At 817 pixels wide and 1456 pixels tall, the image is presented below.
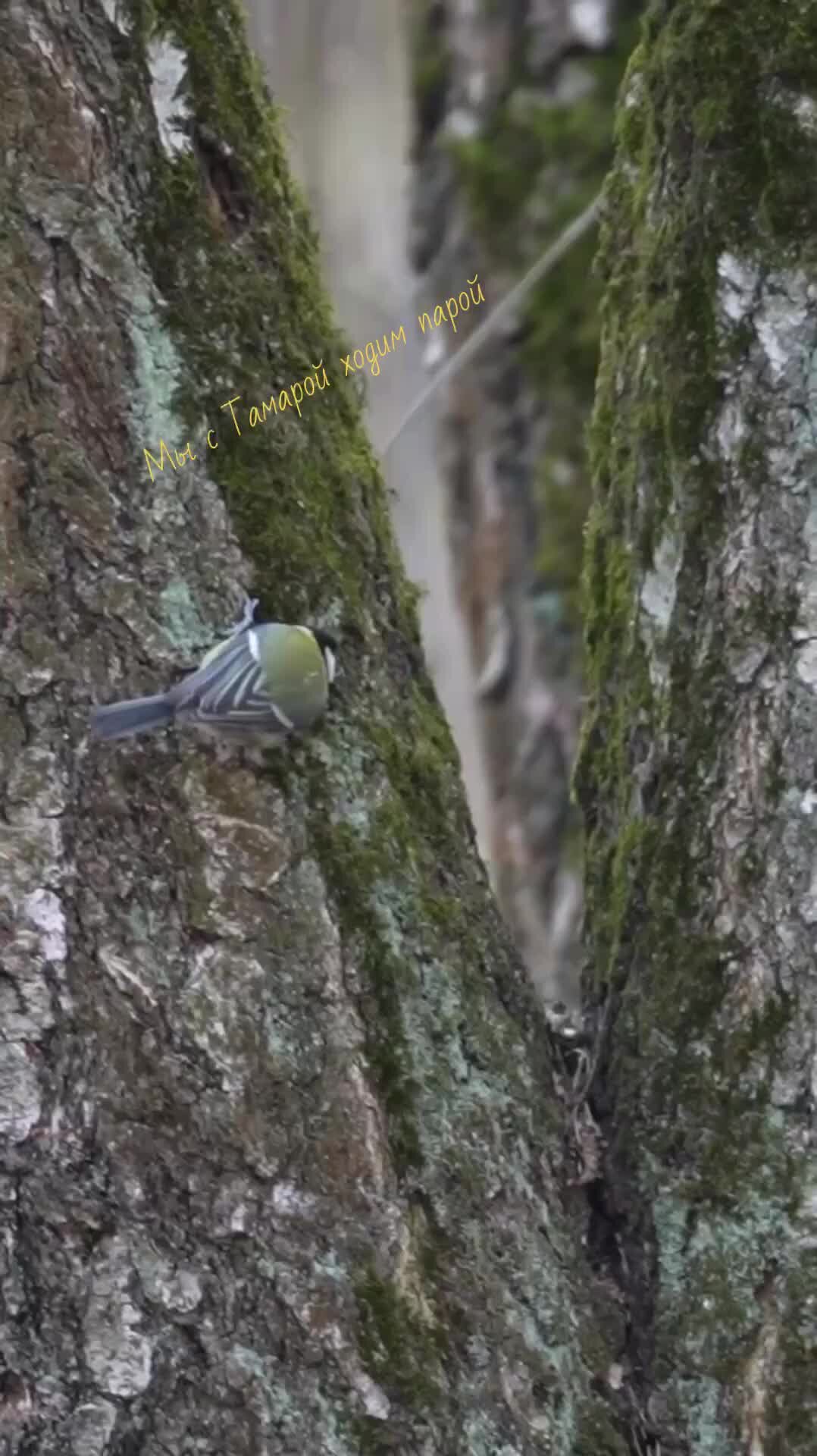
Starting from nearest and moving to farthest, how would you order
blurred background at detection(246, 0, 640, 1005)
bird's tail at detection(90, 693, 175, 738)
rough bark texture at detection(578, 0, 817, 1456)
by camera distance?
bird's tail at detection(90, 693, 175, 738)
rough bark texture at detection(578, 0, 817, 1456)
blurred background at detection(246, 0, 640, 1005)

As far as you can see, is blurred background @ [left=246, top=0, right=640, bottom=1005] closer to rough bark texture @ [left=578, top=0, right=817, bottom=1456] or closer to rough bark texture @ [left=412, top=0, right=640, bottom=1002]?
rough bark texture @ [left=412, top=0, right=640, bottom=1002]

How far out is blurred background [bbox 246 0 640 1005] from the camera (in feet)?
10.2

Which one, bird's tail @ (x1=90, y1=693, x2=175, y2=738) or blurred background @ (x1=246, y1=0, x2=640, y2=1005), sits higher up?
blurred background @ (x1=246, y1=0, x2=640, y2=1005)

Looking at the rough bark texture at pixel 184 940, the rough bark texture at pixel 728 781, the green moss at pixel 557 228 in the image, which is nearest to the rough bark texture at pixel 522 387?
the green moss at pixel 557 228

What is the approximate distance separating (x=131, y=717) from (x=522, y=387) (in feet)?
7.84

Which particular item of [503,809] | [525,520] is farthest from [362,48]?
[503,809]

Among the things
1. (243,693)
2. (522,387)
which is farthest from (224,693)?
(522,387)

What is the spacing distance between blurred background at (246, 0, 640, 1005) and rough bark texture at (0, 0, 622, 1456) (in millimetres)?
1885

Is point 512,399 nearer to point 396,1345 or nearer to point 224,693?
point 224,693

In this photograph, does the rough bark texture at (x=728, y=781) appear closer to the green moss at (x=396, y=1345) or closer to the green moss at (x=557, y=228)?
the green moss at (x=396, y=1345)

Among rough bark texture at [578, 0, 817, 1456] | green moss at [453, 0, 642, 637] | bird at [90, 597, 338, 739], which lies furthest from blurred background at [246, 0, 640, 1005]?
bird at [90, 597, 338, 739]

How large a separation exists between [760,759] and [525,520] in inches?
86.1

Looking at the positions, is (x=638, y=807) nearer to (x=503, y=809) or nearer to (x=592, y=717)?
(x=592, y=717)

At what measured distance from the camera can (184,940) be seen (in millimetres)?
1043
